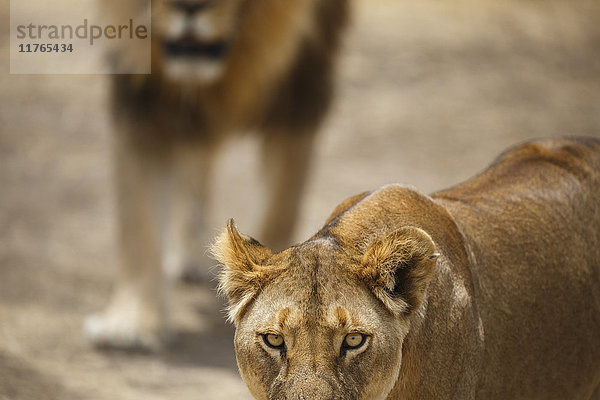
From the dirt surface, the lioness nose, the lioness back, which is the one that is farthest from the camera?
the dirt surface

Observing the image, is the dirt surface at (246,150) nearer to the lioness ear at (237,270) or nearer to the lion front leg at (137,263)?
the lion front leg at (137,263)

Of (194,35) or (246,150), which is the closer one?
(194,35)

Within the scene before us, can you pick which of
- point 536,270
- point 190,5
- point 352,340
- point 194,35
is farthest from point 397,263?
point 194,35

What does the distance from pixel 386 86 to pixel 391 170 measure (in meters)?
1.52

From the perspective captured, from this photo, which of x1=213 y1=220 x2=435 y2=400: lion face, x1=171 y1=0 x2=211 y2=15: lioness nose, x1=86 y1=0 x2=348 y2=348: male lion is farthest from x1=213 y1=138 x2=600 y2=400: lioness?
x1=86 y1=0 x2=348 y2=348: male lion

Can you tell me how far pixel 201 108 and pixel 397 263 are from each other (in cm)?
349

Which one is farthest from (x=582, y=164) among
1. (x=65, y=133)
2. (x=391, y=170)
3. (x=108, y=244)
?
(x=65, y=133)

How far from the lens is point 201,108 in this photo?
541 centimetres

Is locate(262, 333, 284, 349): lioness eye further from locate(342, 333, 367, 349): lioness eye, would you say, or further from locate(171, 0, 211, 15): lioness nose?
locate(171, 0, 211, 15): lioness nose
